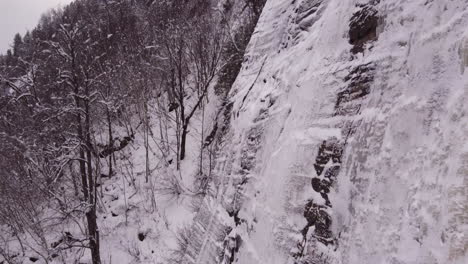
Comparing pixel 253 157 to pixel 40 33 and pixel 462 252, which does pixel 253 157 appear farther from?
pixel 40 33

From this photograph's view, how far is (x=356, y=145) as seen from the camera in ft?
8.18

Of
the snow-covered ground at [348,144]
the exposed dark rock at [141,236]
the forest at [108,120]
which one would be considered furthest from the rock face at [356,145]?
the exposed dark rock at [141,236]

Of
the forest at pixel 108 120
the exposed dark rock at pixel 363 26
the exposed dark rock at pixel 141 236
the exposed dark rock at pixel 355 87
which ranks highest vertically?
the exposed dark rock at pixel 363 26

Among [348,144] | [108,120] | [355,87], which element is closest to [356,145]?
[348,144]

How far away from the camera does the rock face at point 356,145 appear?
72.8 inches

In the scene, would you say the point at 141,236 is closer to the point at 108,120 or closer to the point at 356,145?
the point at 108,120

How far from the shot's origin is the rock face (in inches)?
72.8

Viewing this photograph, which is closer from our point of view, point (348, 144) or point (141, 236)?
point (348, 144)

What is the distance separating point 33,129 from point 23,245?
5.93 metres

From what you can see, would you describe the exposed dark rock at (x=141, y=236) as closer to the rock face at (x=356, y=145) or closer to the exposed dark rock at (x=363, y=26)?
the rock face at (x=356, y=145)

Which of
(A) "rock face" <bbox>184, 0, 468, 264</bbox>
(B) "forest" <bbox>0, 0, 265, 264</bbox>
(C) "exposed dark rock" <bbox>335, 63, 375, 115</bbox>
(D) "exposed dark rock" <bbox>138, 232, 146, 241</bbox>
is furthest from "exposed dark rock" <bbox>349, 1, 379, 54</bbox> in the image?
(D) "exposed dark rock" <bbox>138, 232, 146, 241</bbox>

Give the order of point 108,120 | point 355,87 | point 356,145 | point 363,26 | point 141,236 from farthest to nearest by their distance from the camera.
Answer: point 108,120 → point 141,236 → point 363,26 → point 355,87 → point 356,145

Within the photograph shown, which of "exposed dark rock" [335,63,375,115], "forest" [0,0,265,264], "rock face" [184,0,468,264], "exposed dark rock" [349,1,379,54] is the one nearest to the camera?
"rock face" [184,0,468,264]

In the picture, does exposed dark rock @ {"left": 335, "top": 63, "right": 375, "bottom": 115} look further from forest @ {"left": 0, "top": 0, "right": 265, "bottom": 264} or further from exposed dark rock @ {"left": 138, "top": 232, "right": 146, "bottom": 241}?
exposed dark rock @ {"left": 138, "top": 232, "right": 146, "bottom": 241}
